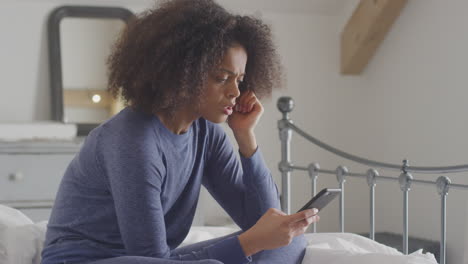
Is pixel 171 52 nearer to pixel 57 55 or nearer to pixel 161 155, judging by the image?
pixel 161 155

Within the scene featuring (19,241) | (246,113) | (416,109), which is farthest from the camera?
(416,109)

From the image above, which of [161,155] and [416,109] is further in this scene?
[416,109]

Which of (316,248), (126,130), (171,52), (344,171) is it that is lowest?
(316,248)

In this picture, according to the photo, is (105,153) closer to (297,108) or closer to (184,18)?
(184,18)

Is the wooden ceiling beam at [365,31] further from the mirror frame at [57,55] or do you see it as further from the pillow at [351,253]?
the pillow at [351,253]

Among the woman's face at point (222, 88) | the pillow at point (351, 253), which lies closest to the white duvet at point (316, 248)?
the pillow at point (351, 253)

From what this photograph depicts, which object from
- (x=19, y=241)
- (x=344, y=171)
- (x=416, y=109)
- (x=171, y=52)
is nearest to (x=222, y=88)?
(x=171, y=52)

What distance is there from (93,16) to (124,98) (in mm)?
1879

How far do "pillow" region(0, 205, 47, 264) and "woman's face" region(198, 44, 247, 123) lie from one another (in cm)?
47

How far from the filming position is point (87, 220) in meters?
1.41

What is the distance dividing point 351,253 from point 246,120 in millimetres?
375

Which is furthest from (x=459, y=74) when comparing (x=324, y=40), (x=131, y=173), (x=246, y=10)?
(x=131, y=173)

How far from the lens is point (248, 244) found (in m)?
1.36

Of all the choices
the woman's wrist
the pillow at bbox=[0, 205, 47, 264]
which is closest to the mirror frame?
the pillow at bbox=[0, 205, 47, 264]
